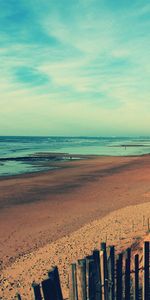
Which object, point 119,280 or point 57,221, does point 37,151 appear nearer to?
point 57,221

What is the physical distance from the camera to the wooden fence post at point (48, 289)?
448cm

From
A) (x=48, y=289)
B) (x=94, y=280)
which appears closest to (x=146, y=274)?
(x=94, y=280)

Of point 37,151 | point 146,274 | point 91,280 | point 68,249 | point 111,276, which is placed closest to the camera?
point 91,280

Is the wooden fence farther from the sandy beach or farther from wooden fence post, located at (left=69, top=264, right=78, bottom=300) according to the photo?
the sandy beach

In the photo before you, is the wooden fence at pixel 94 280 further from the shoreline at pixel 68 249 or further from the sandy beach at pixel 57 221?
the sandy beach at pixel 57 221

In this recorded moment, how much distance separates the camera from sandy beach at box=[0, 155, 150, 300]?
10664 mm

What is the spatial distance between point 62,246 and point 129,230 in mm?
3006

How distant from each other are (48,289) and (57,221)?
12070mm

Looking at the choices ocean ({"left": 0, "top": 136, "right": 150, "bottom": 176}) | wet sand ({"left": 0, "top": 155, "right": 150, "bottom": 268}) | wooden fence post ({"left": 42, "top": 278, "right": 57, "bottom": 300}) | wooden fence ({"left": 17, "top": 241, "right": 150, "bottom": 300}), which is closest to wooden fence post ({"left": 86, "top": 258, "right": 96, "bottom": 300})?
wooden fence ({"left": 17, "top": 241, "right": 150, "bottom": 300})

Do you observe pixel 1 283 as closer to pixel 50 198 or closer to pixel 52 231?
pixel 52 231

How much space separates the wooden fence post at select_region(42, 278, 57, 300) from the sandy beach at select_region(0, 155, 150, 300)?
14.3ft

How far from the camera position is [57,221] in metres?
16.5

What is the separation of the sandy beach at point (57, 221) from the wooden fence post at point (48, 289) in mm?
4368

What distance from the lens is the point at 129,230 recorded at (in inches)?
521
